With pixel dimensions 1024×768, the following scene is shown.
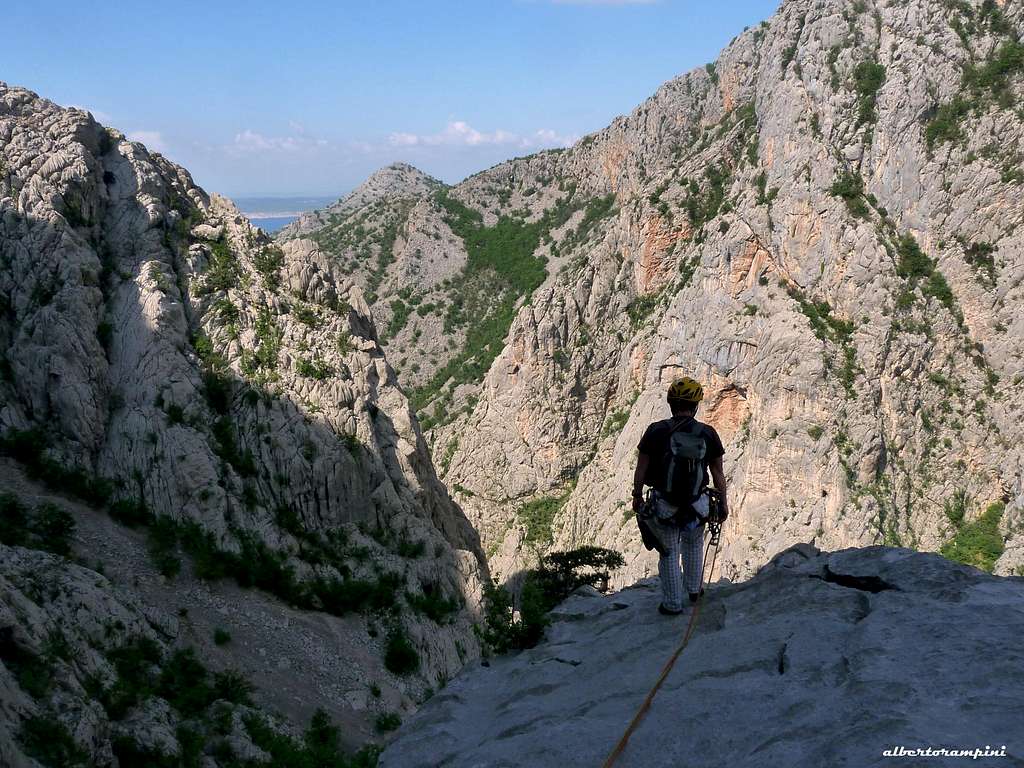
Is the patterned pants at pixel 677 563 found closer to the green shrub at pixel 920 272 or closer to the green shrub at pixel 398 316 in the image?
the green shrub at pixel 920 272

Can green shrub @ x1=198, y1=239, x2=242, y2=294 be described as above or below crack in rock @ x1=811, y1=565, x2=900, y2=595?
above

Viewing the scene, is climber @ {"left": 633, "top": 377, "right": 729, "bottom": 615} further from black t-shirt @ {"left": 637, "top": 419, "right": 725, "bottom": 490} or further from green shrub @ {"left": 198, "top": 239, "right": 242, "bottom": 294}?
green shrub @ {"left": 198, "top": 239, "right": 242, "bottom": 294}

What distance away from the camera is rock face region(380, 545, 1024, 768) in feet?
19.0

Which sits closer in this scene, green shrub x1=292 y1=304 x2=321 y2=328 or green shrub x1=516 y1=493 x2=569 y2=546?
green shrub x1=292 y1=304 x2=321 y2=328

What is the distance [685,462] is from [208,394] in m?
19.4

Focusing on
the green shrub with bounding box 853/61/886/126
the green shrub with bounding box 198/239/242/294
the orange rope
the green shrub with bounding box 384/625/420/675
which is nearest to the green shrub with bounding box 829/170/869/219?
the green shrub with bounding box 853/61/886/126

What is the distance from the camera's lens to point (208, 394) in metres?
23.3

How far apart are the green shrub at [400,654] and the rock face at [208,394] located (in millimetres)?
304

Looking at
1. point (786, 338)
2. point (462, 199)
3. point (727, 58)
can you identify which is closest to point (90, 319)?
point (786, 338)

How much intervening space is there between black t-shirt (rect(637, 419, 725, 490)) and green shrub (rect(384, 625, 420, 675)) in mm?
14738

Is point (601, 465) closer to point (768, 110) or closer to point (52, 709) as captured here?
point (768, 110)

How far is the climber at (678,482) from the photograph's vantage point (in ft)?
29.0

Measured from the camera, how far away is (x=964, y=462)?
3622 centimetres

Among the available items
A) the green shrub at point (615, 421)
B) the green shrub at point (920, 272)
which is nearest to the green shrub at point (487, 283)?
the green shrub at point (615, 421)
